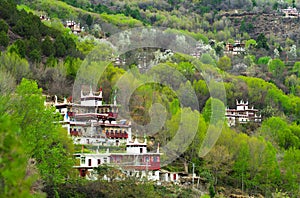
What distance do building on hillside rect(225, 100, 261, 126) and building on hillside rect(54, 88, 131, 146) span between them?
16690mm

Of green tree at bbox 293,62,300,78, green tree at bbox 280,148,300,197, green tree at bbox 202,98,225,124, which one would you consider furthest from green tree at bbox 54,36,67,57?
green tree at bbox 293,62,300,78

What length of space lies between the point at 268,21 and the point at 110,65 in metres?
76.5

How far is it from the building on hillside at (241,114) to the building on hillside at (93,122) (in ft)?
54.8

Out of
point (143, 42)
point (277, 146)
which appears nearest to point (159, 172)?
point (277, 146)

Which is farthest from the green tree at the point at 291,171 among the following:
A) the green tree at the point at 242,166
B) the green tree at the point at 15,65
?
the green tree at the point at 15,65

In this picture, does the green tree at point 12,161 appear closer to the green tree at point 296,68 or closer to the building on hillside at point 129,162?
the building on hillside at point 129,162

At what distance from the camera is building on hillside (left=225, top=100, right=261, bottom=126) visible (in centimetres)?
6426

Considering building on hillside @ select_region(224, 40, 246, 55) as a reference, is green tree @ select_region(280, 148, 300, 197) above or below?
below

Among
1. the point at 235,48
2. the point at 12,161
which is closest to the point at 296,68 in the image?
the point at 235,48

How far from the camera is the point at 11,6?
72312 millimetres

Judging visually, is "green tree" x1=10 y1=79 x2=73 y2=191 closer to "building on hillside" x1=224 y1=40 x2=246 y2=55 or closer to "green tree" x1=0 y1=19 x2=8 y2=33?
"green tree" x1=0 y1=19 x2=8 y2=33

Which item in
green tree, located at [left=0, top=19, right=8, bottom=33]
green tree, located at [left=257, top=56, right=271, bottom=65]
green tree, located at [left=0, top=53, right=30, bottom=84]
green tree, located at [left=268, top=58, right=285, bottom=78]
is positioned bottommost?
green tree, located at [left=0, top=53, right=30, bottom=84]

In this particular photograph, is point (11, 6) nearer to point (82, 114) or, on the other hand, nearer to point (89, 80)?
point (89, 80)

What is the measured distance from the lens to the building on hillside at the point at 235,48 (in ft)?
354
